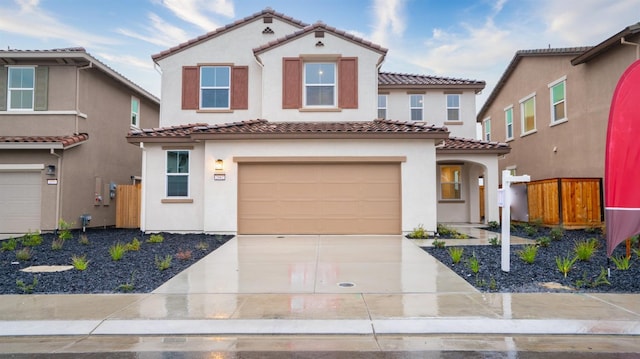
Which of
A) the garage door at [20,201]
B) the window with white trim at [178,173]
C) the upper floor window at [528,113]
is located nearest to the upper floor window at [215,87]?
the window with white trim at [178,173]

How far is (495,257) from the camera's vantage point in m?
9.08

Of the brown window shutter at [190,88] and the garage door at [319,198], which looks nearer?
the garage door at [319,198]

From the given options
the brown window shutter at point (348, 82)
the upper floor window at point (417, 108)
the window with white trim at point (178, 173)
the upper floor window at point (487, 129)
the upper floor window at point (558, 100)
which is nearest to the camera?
the window with white trim at point (178, 173)

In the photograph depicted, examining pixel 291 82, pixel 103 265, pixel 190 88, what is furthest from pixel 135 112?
pixel 103 265

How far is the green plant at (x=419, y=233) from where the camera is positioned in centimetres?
1258

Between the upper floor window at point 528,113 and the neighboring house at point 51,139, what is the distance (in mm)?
19188

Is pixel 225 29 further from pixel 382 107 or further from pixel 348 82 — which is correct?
pixel 382 107

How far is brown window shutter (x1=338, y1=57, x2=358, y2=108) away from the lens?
1488 cm

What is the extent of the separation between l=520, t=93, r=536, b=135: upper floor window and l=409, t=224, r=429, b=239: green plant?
1010 cm

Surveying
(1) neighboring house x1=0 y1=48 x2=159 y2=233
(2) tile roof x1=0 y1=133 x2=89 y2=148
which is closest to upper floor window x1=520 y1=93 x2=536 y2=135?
(1) neighboring house x1=0 y1=48 x2=159 y2=233

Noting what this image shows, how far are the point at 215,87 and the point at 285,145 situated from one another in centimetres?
485

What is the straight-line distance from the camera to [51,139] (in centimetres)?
1447

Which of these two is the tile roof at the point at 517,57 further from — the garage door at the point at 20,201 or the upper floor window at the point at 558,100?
the garage door at the point at 20,201

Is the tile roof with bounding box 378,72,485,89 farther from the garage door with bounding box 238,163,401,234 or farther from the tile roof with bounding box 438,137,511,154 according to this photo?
the garage door with bounding box 238,163,401,234
